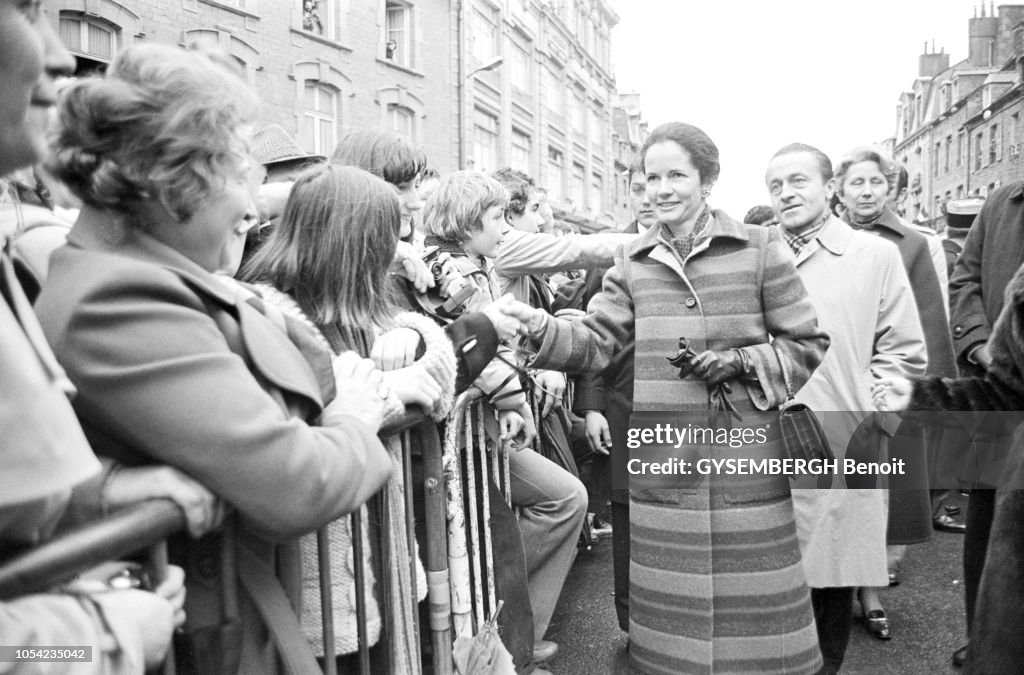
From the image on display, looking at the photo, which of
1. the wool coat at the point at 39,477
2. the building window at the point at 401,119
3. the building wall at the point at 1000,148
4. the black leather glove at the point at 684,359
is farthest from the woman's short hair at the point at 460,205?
the building wall at the point at 1000,148

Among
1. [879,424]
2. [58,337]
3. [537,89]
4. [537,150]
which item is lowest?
[879,424]

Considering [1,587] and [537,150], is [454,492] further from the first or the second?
[537,150]

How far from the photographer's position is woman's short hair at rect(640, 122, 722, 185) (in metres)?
3.13

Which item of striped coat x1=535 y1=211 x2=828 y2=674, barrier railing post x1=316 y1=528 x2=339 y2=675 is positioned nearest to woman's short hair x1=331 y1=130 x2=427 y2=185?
striped coat x1=535 y1=211 x2=828 y2=674

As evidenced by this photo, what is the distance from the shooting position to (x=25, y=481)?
918 millimetres

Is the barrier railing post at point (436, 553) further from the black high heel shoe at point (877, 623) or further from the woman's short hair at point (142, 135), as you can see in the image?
the black high heel shoe at point (877, 623)

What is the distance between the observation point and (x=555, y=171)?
34.0 m

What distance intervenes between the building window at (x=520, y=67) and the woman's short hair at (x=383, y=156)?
2643 cm

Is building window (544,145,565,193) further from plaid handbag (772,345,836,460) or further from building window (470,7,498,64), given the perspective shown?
plaid handbag (772,345,836,460)

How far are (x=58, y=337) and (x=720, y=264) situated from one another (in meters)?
2.35

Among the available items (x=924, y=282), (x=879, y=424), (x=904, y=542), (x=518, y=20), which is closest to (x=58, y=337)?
(x=879, y=424)

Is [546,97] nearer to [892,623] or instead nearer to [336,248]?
[892,623]

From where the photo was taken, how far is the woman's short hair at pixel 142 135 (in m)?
1.35

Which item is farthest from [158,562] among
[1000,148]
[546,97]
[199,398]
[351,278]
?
[1000,148]
